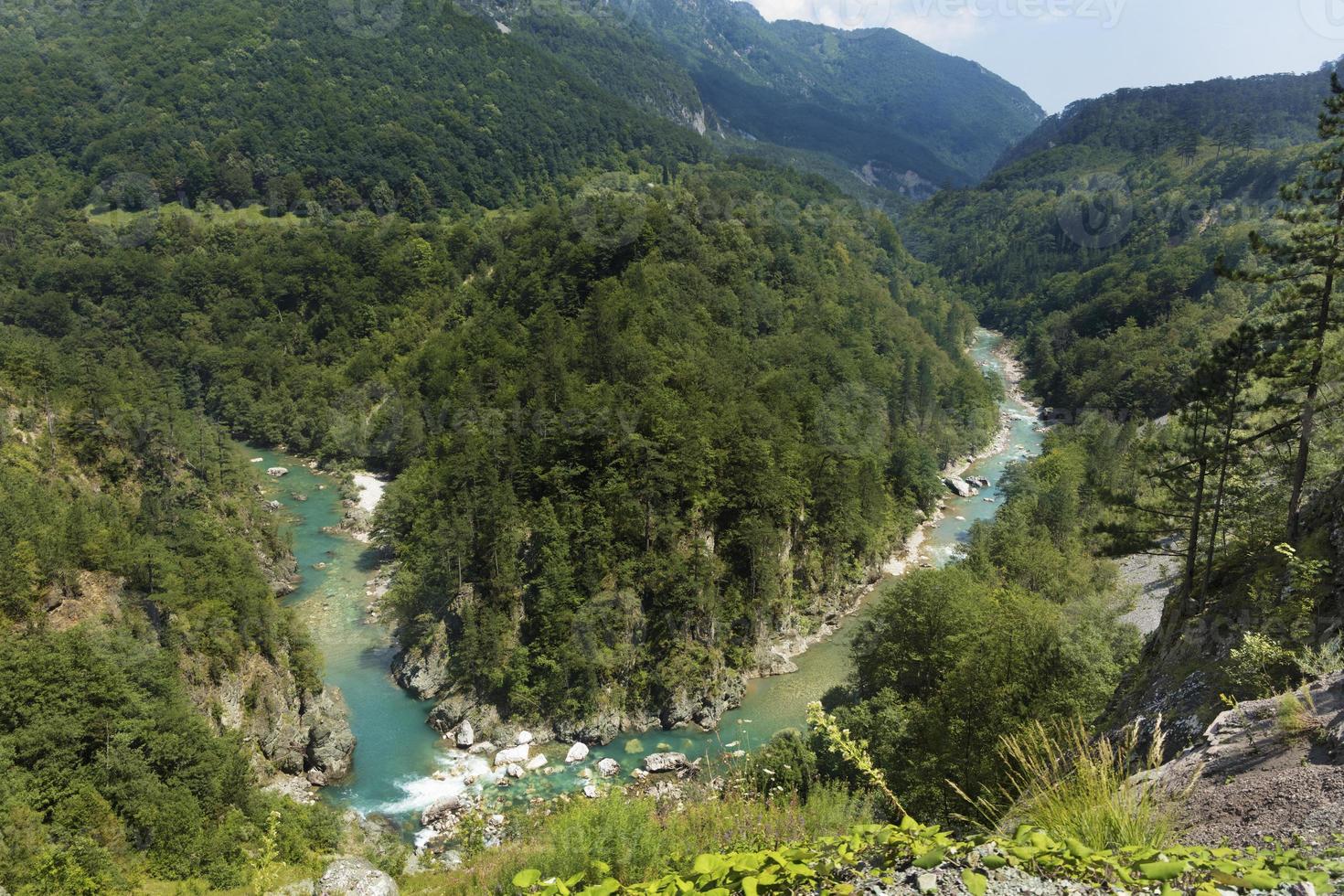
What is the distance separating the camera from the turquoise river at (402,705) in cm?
2964

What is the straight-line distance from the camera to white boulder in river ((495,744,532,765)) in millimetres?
30833

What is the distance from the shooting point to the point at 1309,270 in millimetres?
12781

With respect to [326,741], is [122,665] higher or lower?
higher

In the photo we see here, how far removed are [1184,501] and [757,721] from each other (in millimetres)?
20835

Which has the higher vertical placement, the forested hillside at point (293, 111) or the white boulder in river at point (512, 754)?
the forested hillside at point (293, 111)

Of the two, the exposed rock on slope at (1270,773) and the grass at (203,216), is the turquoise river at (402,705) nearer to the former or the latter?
the exposed rock on slope at (1270,773)

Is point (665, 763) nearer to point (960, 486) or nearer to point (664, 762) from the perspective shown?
point (664, 762)

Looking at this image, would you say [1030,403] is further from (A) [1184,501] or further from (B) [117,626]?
(B) [117,626]

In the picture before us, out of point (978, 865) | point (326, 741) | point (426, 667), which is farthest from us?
point (426, 667)

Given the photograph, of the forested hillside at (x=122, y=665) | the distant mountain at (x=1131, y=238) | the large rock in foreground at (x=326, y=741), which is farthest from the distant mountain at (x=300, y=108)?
the large rock in foreground at (x=326, y=741)

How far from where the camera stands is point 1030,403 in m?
96.5

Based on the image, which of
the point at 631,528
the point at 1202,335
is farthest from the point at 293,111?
the point at 1202,335

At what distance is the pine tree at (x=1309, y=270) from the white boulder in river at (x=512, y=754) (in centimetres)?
2817

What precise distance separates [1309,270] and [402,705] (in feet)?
120
